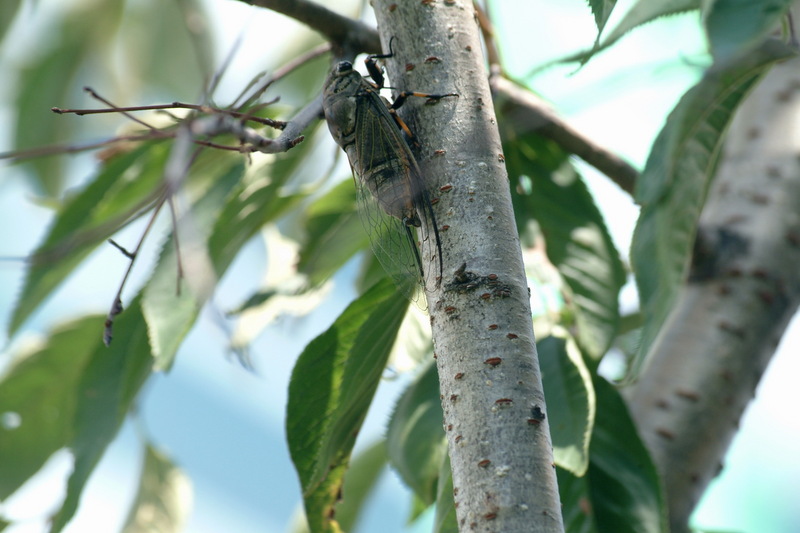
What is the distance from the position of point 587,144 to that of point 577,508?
56cm

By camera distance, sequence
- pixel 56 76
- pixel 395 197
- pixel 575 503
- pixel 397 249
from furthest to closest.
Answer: pixel 56 76 → pixel 575 503 → pixel 397 249 → pixel 395 197

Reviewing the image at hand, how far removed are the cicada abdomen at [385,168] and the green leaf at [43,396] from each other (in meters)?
0.78

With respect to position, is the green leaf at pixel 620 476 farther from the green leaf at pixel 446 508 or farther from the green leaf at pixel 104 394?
the green leaf at pixel 104 394

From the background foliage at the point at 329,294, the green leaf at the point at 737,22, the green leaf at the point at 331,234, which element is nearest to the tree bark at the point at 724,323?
the background foliage at the point at 329,294

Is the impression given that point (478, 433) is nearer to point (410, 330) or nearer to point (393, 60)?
point (393, 60)

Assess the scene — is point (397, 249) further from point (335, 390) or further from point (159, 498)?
point (159, 498)

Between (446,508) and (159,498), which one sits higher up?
(446,508)

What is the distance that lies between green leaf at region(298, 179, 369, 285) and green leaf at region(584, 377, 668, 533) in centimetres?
42

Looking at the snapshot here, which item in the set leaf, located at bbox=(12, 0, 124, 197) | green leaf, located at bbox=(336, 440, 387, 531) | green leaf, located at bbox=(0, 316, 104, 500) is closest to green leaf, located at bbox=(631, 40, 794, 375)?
→ green leaf, located at bbox=(336, 440, 387, 531)

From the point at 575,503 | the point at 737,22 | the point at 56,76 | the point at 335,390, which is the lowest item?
the point at 575,503

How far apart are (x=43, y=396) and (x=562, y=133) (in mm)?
1044

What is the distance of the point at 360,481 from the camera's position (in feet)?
5.35

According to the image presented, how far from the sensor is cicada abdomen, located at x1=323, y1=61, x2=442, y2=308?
2.32ft

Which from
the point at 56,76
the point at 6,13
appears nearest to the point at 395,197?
the point at 6,13
